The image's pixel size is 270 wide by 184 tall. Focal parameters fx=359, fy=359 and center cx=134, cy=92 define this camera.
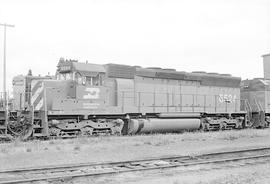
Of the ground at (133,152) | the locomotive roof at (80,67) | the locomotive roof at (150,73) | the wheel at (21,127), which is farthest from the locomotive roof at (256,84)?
the wheel at (21,127)

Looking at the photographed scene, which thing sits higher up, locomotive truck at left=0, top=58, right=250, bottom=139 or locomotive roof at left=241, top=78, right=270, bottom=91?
locomotive roof at left=241, top=78, right=270, bottom=91

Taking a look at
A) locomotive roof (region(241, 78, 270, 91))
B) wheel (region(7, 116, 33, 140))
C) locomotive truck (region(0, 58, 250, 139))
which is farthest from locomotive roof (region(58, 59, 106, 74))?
locomotive roof (region(241, 78, 270, 91))

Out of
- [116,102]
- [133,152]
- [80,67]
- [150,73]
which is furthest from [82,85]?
[133,152]

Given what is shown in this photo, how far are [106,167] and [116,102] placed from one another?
786 cm

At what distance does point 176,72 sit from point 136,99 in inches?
117

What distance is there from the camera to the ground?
7.33 metres

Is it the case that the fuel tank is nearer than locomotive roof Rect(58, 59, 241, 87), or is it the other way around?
locomotive roof Rect(58, 59, 241, 87)

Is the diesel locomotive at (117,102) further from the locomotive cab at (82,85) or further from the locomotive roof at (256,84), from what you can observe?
the locomotive roof at (256,84)

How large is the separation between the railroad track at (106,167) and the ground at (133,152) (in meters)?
0.58

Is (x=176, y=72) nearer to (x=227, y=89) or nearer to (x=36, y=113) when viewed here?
(x=227, y=89)

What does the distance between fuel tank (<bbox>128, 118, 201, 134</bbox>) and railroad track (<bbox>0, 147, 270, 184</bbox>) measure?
6332mm

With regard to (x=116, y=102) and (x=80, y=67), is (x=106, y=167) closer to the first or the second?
(x=80, y=67)

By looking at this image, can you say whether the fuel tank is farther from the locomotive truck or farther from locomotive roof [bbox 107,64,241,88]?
locomotive roof [bbox 107,64,241,88]

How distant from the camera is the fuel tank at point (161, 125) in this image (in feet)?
53.9
